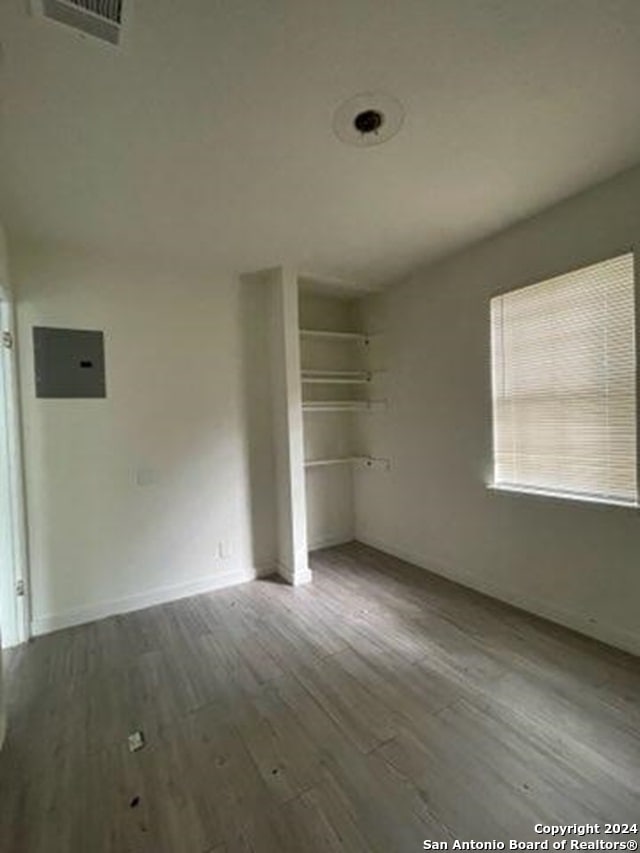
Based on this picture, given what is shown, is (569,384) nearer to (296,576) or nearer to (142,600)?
(296,576)

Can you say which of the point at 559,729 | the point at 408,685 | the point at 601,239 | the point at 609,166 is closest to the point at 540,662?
the point at 559,729

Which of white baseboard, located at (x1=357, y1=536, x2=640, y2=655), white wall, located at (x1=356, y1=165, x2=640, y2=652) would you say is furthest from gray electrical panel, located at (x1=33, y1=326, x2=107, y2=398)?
white baseboard, located at (x1=357, y1=536, x2=640, y2=655)

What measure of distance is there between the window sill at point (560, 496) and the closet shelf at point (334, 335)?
1.82 m

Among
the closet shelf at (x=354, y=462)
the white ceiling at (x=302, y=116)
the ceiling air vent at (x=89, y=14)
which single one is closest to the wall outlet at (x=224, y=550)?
the closet shelf at (x=354, y=462)

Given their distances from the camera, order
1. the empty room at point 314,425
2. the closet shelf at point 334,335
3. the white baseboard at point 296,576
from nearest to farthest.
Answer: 1. the empty room at point 314,425
2. the white baseboard at point 296,576
3. the closet shelf at point 334,335

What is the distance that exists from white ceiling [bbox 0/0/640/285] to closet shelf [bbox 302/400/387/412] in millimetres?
1563

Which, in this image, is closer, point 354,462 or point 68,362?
point 68,362

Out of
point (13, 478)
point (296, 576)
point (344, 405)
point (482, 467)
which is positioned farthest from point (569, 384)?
point (13, 478)

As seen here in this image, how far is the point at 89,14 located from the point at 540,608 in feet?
11.0

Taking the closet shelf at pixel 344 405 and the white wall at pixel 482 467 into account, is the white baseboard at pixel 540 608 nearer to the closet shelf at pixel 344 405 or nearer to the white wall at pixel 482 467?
the white wall at pixel 482 467

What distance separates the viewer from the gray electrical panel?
8.69 feet

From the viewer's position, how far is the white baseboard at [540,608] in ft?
7.26

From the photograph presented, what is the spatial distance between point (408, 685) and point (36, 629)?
2301 mm

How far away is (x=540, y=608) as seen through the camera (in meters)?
2.59
